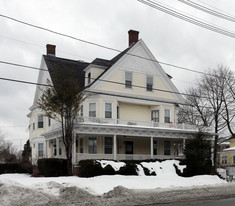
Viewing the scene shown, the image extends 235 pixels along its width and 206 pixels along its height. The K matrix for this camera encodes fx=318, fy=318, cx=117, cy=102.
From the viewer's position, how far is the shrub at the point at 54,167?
2227cm

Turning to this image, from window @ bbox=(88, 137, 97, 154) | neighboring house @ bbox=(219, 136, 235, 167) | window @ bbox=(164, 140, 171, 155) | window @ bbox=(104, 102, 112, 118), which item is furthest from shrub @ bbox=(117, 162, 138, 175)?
neighboring house @ bbox=(219, 136, 235, 167)

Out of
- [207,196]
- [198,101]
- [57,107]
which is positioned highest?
[198,101]

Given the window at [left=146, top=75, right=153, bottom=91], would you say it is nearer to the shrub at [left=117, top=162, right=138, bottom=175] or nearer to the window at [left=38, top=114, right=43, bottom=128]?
the shrub at [left=117, top=162, right=138, bottom=175]

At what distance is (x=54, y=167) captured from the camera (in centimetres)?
2236

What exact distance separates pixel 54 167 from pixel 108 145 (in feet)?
19.9

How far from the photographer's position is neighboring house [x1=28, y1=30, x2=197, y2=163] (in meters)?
25.5

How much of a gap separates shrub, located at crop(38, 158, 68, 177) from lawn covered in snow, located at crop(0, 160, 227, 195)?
2.27 m

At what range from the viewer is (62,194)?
40.9 feet

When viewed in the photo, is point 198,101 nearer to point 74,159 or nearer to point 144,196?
point 74,159

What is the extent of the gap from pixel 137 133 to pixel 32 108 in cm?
1431

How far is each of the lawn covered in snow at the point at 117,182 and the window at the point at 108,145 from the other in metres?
4.51

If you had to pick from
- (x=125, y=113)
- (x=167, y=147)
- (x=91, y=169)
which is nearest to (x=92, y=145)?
(x=125, y=113)

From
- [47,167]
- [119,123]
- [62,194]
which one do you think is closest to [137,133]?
[119,123]

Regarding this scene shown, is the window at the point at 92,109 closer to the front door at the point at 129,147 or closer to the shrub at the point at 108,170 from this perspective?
the front door at the point at 129,147
